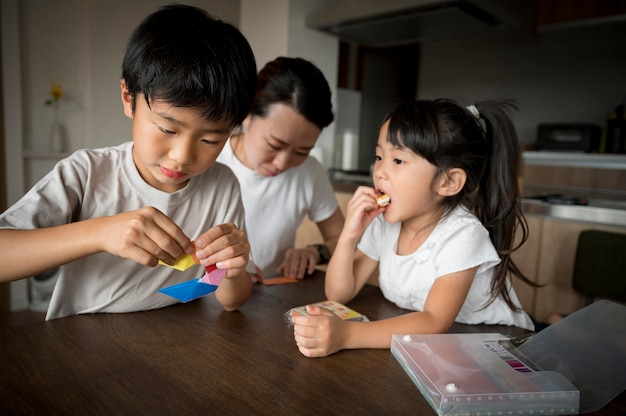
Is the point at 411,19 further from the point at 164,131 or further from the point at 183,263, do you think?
the point at 183,263

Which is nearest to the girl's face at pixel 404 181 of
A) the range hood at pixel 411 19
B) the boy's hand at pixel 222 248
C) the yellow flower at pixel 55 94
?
the boy's hand at pixel 222 248

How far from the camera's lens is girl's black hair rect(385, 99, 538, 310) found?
1037 millimetres

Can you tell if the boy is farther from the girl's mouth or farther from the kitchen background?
the kitchen background

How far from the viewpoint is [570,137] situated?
3.56m

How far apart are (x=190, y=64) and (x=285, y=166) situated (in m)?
0.62

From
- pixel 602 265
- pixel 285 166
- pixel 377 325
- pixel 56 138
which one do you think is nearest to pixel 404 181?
pixel 377 325

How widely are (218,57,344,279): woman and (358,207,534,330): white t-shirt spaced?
0.28 meters

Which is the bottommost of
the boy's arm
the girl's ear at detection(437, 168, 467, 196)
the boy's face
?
the boy's arm

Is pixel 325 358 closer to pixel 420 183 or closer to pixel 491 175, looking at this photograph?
pixel 420 183

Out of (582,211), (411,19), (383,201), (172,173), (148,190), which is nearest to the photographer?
(172,173)

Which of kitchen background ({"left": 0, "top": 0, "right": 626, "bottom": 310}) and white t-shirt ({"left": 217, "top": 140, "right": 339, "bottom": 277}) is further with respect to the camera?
kitchen background ({"left": 0, "top": 0, "right": 626, "bottom": 310})

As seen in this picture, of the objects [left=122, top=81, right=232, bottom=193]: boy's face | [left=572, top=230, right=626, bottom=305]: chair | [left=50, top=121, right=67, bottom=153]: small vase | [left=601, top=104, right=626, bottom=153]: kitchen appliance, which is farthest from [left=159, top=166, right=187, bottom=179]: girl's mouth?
[left=601, top=104, right=626, bottom=153]: kitchen appliance

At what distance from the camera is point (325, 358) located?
0.73m

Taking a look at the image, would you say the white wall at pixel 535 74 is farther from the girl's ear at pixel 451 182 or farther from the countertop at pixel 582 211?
the girl's ear at pixel 451 182
